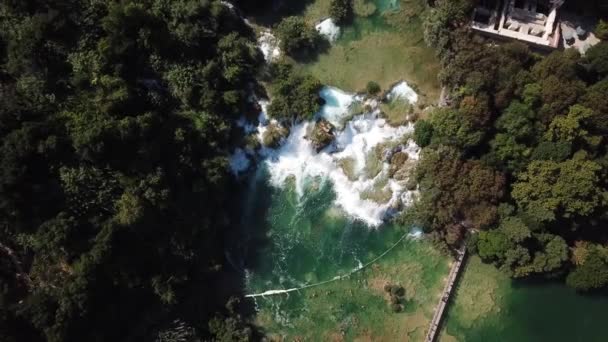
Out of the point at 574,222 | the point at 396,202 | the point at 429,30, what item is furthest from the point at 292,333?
the point at 429,30

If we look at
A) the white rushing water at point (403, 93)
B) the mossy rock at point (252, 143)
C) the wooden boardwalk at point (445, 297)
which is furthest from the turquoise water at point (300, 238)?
the white rushing water at point (403, 93)

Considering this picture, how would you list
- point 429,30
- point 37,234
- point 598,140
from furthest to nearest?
point 429,30, point 598,140, point 37,234

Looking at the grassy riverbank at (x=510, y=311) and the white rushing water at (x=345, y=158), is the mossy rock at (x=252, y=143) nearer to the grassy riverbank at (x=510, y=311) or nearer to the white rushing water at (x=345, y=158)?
the white rushing water at (x=345, y=158)

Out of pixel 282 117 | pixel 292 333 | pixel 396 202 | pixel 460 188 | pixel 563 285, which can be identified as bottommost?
pixel 292 333

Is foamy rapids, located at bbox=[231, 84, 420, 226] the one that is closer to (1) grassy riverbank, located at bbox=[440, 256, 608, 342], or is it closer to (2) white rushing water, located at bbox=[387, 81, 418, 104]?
(2) white rushing water, located at bbox=[387, 81, 418, 104]

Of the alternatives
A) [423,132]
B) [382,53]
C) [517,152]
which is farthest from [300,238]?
[517,152]

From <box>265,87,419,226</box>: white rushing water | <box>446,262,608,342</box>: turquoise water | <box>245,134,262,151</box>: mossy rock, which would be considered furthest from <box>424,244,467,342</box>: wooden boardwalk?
<box>245,134,262,151</box>: mossy rock

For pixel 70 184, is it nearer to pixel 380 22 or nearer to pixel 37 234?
pixel 37 234
